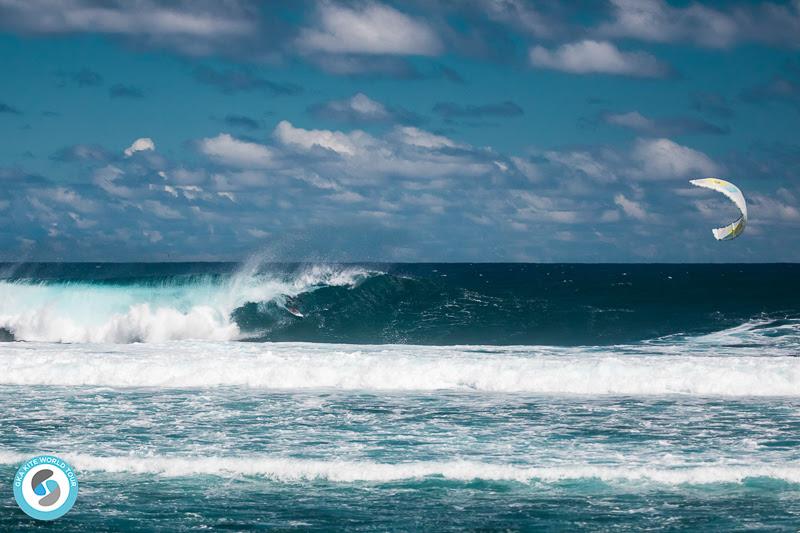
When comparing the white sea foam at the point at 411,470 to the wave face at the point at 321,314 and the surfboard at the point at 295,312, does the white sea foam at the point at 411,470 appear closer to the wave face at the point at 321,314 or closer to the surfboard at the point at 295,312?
the wave face at the point at 321,314

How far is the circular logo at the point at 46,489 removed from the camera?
895 centimetres

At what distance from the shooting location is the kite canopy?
44.7 ft

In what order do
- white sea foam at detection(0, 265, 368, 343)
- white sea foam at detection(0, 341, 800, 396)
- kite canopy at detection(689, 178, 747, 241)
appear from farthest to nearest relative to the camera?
1. white sea foam at detection(0, 265, 368, 343)
2. white sea foam at detection(0, 341, 800, 396)
3. kite canopy at detection(689, 178, 747, 241)

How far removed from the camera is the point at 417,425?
1345cm

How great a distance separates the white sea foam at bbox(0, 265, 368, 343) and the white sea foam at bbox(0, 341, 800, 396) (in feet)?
35.3

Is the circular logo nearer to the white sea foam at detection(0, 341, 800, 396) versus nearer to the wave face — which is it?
the white sea foam at detection(0, 341, 800, 396)

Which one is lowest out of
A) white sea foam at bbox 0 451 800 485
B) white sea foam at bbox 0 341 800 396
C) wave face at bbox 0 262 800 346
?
white sea foam at bbox 0 451 800 485

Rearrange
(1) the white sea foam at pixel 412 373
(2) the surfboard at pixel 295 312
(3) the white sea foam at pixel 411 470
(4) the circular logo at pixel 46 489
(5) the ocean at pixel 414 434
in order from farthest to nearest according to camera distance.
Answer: (2) the surfboard at pixel 295 312 → (1) the white sea foam at pixel 412 373 → (3) the white sea foam at pixel 411 470 → (5) the ocean at pixel 414 434 → (4) the circular logo at pixel 46 489

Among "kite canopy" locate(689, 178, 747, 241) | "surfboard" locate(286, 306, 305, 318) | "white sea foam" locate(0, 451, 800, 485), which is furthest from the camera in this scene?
"surfboard" locate(286, 306, 305, 318)

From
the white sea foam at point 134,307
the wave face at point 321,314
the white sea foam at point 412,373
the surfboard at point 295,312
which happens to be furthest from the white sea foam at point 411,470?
the surfboard at point 295,312

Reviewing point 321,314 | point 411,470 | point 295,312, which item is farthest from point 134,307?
point 411,470

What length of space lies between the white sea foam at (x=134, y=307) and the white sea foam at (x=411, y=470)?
19304 millimetres

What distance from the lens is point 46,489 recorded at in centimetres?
930

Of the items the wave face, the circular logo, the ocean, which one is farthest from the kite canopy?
the wave face
